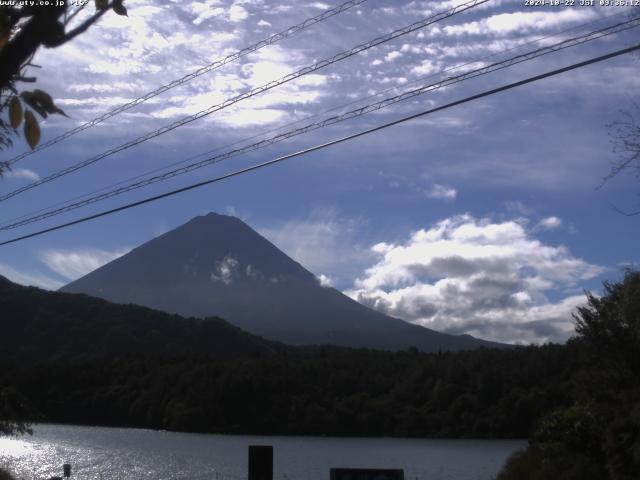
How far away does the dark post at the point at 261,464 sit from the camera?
10414mm

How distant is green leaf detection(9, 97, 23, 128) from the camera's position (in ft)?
10.8

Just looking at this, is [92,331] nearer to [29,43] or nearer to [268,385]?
[268,385]

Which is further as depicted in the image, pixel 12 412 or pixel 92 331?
pixel 92 331

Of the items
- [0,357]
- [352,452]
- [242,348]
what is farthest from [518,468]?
[242,348]

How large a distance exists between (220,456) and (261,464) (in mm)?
39601

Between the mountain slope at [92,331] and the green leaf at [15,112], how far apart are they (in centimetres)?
8109

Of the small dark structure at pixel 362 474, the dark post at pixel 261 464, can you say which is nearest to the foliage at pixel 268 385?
the small dark structure at pixel 362 474

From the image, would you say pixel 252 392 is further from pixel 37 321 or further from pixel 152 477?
pixel 152 477

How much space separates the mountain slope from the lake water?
18.4 meters

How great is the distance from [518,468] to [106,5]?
16560 mm

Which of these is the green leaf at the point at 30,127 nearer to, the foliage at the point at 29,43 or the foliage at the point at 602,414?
the foliage at the point at 29,43

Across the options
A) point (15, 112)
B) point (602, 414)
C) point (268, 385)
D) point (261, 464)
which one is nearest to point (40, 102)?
point (15, 112)

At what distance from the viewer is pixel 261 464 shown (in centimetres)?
1044

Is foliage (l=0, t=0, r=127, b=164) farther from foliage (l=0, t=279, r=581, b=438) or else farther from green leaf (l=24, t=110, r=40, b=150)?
foliage (l=0, t=279, r=581, b=438)
